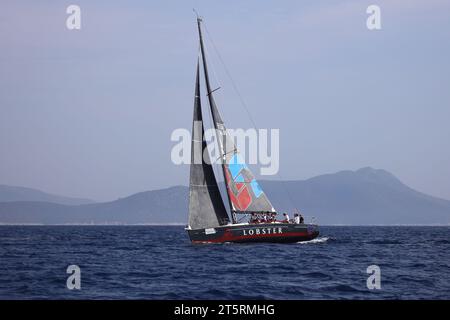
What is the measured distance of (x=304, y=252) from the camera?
47938 mm

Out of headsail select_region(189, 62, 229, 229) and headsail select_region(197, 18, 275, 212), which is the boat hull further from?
headsail select_region(197, 18, 275, 212)

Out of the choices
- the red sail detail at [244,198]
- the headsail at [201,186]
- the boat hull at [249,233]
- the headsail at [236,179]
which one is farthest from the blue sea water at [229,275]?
the headsail at [236,179]

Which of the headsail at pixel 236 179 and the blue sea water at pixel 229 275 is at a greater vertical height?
the headsail at pixel 236 179

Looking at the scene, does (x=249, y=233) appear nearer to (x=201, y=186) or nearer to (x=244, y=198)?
(x=244, y=198)

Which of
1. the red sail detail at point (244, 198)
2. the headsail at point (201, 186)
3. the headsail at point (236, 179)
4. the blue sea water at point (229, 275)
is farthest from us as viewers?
the red sail detail at point (244, 198)

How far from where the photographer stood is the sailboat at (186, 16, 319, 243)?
162 ft

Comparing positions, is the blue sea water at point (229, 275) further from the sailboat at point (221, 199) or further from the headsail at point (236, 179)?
the headsail at point (236, 179)

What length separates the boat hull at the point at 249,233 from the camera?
1962 inches

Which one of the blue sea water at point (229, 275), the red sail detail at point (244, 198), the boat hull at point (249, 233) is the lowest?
the blue sea water at point (229, 275)

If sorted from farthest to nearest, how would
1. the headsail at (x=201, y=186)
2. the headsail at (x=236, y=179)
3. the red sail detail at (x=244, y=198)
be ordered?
the red sail detail at (x=244, y=198)
the headsail at (x=236, y=179)
the headsail at (x=201, y=186)

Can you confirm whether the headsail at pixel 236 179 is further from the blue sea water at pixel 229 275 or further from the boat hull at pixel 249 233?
the blue sea water at pixel 229 275

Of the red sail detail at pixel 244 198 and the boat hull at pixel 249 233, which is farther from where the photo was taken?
the red sail detail at pixel 244 198
